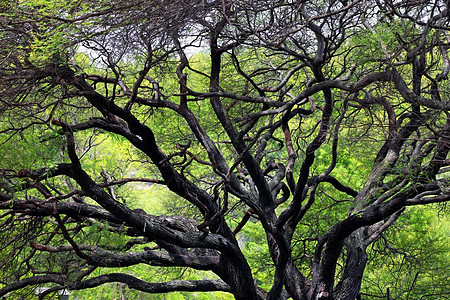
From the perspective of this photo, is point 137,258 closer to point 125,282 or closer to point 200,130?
point 125,282

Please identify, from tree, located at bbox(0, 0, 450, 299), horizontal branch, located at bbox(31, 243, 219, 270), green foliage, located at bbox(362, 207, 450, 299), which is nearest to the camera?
tree, located at bbox(0, 0, 450, 299)

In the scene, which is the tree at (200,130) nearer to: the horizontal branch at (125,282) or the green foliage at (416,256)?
the horizontal branch at (125,282)

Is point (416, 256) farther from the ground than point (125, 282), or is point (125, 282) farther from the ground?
point (416, 256)

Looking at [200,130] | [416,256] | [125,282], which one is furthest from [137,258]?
[416,256]

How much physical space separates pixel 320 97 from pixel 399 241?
14.3ft

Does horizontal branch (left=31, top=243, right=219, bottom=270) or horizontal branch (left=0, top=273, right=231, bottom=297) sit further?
horizontal branch (left=0, top=273, right=231, bottom=297)

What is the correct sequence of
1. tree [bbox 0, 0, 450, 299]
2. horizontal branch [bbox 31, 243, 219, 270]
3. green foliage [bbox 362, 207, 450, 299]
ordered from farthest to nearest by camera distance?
1. green foliage [bbox 362, 207, 450, 299]
2. horizontal branch [bbox 31, 243, 219, 270]
3. tree [bbox 0, 0, 450, 299]

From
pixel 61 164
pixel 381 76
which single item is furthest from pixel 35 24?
pixel 381 76

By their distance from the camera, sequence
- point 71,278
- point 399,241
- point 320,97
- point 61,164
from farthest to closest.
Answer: point 399,241 < point 320,97 < point 71,278 < point 61,164

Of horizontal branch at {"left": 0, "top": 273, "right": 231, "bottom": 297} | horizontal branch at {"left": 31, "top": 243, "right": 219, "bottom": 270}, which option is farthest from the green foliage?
horizontal branch at {"left": 31, "top": 243, "right": 219, "bottom": 270}

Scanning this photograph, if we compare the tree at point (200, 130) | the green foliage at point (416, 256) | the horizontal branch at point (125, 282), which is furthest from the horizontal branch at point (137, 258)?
the green foliage at point (416, 256)

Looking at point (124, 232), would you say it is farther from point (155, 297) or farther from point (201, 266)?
point (155, 297)

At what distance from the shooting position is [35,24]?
6043 millimetres

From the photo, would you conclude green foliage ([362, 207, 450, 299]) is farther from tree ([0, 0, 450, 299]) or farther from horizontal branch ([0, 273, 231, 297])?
horizontal branch ([0, 273, 231, 297])
